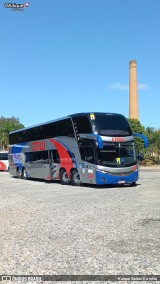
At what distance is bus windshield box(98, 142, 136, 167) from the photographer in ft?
62.3

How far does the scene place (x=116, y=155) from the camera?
19234 millimetres

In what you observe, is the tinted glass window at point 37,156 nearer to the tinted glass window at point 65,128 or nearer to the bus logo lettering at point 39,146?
the bus logo lettering at point 39,146

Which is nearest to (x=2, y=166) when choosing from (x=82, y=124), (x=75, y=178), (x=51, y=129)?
(x=51, y=129)

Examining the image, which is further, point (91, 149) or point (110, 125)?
point (110, 125)

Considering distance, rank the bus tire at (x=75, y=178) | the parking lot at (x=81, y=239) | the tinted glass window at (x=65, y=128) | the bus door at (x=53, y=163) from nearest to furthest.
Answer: the parking lot at (x=81, y=239) → the tinted glass window at (x=65, y=128) → the bus tire at (x=75, y=178) → the bus door at (x=53, y=163)

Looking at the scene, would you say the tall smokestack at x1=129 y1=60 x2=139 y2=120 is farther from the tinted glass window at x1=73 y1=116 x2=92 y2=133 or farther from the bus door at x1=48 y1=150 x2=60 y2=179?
the tinted glass window at x1=73 y1=116 x2=92 y2=133

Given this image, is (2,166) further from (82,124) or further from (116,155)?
(116,155)

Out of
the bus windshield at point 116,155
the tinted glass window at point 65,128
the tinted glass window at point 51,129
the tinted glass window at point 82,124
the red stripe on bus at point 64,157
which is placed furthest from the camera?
the tinted glass window at point 51,129

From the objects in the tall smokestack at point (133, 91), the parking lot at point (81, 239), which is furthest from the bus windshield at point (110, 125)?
the tall smokestack at point (133, 91)

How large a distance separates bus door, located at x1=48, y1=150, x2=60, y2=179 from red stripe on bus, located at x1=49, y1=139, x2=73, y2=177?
1.74 ft

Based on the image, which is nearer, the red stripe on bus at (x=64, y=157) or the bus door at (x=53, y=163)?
the red stripe on bus at (x=64, y=157)

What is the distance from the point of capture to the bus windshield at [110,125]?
1913cm

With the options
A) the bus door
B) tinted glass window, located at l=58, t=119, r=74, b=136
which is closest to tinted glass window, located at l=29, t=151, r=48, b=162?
the bus door

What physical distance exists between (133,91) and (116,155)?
62150 millimetres
